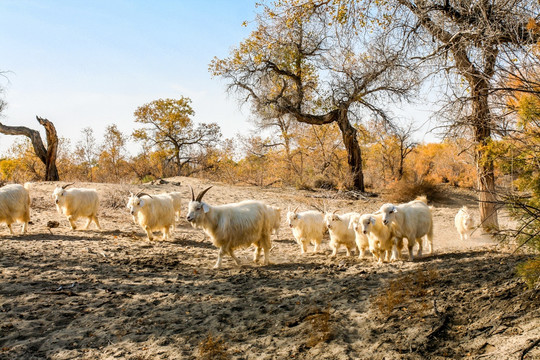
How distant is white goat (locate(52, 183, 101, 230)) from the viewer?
1105 cm

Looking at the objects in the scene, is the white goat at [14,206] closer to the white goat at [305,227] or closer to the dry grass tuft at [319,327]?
the white goat at [305,227]

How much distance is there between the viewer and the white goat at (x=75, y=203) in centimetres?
1105

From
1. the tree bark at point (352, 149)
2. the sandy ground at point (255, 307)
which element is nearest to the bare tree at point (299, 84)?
the tree bark at point (352, 149)

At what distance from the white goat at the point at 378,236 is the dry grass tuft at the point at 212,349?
14.8 ft

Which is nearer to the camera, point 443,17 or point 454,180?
point 443,17

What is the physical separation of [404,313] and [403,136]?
23217 mm

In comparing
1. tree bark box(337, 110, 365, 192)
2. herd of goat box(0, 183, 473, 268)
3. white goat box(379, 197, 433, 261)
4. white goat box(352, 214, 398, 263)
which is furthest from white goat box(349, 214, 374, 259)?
tree bark box(337, 110, 365, 192)

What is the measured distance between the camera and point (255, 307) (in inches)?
217

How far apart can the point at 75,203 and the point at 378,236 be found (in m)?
8.11

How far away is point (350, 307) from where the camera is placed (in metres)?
5.11

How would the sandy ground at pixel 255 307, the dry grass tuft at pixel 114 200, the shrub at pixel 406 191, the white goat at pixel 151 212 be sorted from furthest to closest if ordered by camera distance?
the shrub at pixel 406 191 < the dry grass tuft at pixel 114 200 < the white goat at pixel 151 212 < the sandy ground at pixel 255 307

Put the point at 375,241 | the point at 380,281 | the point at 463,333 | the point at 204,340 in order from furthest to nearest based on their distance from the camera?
the point at 375,241 < the point at 380,281 < the point at 204,340 < the point at 463,333

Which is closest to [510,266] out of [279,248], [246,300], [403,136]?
[246,300]

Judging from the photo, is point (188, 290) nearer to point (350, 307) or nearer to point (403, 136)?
point (350, 307)
